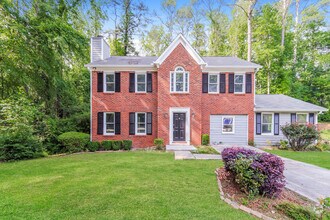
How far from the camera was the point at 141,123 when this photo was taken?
47.1 ft

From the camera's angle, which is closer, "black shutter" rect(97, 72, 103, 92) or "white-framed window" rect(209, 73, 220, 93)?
"black shutter" rect(97, 72, 103, 92)

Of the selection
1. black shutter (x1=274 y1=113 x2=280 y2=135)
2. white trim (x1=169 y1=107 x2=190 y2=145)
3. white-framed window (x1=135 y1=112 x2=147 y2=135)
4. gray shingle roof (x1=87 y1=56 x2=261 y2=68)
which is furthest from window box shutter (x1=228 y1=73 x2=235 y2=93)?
white-framed window (x1=135 y1=112 x2=147 y2=135)

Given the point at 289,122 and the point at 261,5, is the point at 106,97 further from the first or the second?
the point at 261,5

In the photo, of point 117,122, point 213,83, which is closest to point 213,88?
point 213,83

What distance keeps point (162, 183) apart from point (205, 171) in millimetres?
2087

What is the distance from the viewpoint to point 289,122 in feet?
48.4

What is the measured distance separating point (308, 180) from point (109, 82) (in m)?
12.7

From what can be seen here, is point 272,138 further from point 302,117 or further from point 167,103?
point 167,103

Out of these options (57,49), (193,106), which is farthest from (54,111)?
(193,106)

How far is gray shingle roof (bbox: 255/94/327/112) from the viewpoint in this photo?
47.5 ft

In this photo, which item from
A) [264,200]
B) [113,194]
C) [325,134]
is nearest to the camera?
[264,200]

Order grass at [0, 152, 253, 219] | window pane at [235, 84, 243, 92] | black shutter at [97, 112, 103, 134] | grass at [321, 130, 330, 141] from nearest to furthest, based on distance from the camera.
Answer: grass at [0, 152, 253, 219] → black shutter at [97, 112, 103, 134] → window pane at [235, 84, 243, 92] → grass at [321, 130, 330, 141]

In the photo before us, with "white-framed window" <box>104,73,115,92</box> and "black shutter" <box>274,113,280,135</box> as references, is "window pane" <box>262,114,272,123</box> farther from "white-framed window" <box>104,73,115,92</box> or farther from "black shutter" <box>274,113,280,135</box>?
"white-framed window" <box>104,73,115,92</box>

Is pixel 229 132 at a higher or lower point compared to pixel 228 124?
lower
